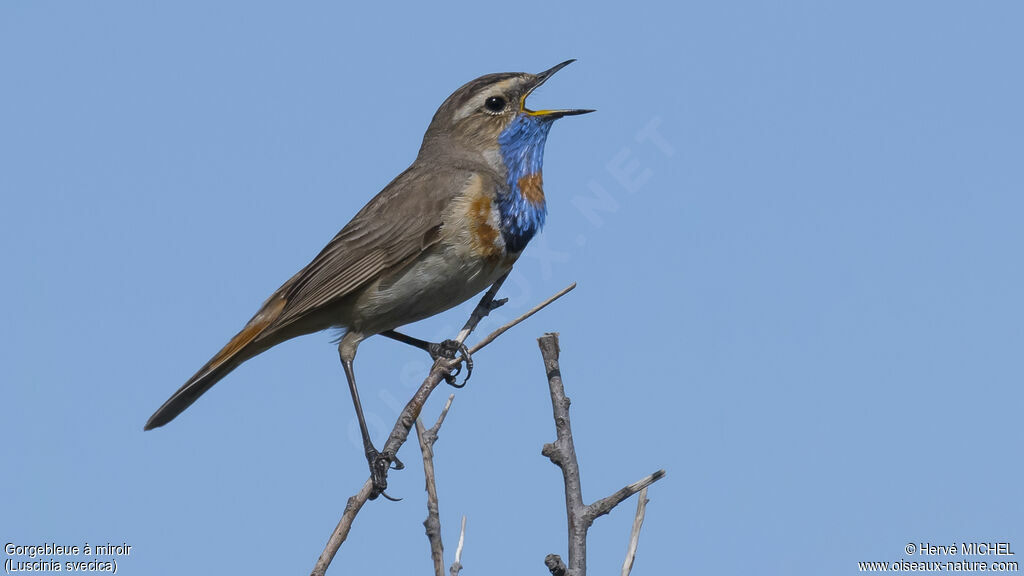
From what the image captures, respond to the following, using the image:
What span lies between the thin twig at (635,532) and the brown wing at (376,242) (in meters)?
3.98

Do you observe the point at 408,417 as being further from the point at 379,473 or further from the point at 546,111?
the point at 546,111

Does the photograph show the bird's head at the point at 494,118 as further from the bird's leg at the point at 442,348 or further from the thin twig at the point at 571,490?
the thin twig at the point at 571,490

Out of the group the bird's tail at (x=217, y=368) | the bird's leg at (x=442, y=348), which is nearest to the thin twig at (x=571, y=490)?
the bird's leg at (x=442, y=348)

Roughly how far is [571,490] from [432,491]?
70 centimetres

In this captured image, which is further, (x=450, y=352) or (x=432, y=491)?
(x=450, y=352)

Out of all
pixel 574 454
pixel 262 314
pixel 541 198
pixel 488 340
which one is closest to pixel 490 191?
pixel 541 198

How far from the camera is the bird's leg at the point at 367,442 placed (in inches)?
321

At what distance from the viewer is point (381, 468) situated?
8234 millimetres

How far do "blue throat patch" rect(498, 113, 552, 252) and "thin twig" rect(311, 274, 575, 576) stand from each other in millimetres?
488

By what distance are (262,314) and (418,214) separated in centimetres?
161

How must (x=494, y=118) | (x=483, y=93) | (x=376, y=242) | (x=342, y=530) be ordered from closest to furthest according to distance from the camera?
1. (x=342, y=530)
2. (x=376, y=242)
3. (x=494, y=118)
4. (x=483, y=93)

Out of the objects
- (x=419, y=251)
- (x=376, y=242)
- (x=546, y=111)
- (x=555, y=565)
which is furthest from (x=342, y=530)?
(x=546, y=111)

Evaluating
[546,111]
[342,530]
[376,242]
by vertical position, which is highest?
[546,111]

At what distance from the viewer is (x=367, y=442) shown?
8.73 meters
